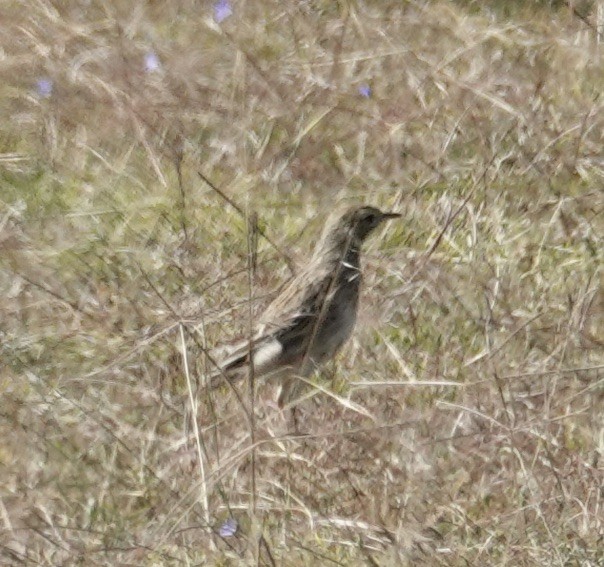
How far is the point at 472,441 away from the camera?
5.70m

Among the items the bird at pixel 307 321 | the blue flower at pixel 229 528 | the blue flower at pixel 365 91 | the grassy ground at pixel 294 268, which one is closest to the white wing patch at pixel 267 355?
the bird at pixel 307 321

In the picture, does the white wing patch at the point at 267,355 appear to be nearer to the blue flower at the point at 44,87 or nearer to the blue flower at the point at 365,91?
the blue flower at the point at 365,91

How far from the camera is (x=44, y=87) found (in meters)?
8.92

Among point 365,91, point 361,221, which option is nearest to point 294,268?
point 361,221

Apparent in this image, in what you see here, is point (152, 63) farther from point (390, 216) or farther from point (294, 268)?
point (390, 216)

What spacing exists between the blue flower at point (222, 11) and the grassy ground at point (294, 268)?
15mm

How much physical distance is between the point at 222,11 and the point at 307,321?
3192 millimetres

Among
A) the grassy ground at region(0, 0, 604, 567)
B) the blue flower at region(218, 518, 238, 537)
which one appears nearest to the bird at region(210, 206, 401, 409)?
the grassy ground at region(0, 0, 604, 567)

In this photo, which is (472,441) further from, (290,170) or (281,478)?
(290,170)

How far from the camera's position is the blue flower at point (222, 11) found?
9.27 m

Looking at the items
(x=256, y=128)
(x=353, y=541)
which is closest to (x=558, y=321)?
(x=353, y=541)

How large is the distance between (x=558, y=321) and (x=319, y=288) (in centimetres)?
91

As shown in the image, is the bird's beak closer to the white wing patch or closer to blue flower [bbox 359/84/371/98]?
the white wing patch

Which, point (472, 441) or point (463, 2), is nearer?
point (472, 441)
